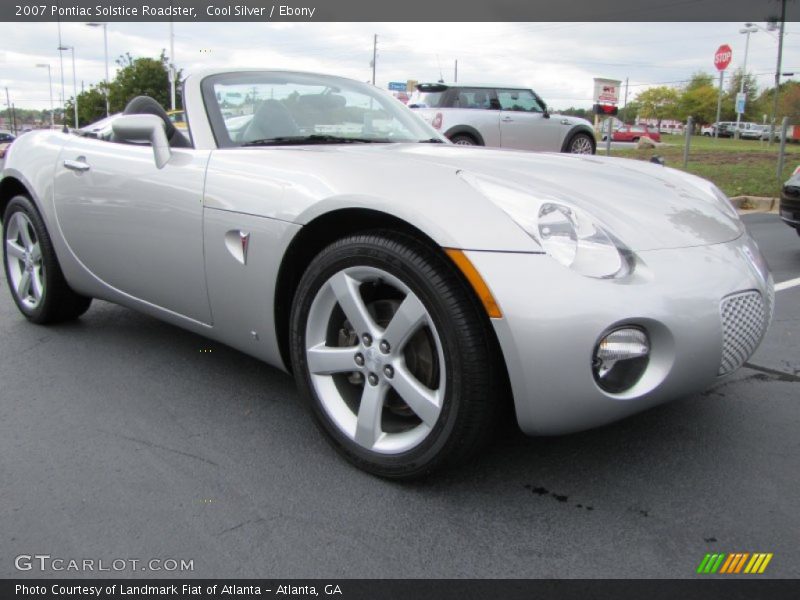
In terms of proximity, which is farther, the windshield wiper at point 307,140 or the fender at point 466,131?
the fender at point 466,131

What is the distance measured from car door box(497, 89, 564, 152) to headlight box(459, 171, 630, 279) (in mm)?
10658

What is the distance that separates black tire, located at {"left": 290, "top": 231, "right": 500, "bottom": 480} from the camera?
77.0 inches

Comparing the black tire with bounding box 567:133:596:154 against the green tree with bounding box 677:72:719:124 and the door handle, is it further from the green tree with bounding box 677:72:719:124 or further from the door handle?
the green tree with bounding box 677:72:719:124

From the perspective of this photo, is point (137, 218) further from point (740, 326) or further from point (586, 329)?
point (740, 326)

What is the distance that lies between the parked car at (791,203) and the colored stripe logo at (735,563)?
5.36 meters

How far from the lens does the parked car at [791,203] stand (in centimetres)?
634

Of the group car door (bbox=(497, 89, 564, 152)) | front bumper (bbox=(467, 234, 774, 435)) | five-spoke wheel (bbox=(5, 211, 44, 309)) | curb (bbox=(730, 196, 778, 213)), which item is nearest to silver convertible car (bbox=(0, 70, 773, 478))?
front bumper (bbox=(467, 234, 774, 435))

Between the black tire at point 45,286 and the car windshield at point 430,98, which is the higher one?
the car windshield at point 430,98

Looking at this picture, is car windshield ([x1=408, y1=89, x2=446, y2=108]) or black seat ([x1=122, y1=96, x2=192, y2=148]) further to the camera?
car windshield ([x1=408, y1=89, x2=446, y2=108])

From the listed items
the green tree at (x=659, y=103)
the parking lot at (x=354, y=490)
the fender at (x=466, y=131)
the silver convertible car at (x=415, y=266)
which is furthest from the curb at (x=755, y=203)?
the green tree at (x=659, y=103)

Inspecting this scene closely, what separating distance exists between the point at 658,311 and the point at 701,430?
90cm

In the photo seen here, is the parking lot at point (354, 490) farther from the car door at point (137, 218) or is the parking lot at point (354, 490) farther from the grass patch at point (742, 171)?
the grass patch at point (742, 171)

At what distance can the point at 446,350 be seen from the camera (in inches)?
78.3
